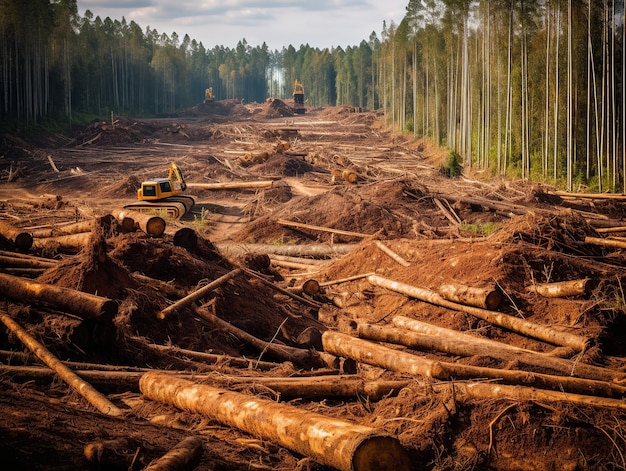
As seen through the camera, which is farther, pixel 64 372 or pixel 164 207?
pixel 164 207

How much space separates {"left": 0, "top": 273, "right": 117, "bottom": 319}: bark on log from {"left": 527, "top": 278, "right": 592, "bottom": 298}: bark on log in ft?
23.1

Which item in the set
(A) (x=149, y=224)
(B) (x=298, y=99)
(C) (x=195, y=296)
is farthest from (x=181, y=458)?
(B) (x=298, y=99)

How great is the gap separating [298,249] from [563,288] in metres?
9.15

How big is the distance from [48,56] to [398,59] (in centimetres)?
3036

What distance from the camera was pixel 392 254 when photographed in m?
16.0

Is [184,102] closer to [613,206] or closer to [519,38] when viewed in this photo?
[519,38]

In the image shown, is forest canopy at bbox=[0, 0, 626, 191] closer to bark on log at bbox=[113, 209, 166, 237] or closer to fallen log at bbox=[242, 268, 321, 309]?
fallen log at bbox=[242, 268, 321, 309]

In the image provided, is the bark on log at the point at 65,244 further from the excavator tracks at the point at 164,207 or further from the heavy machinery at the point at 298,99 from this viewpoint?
the heavy machinery at the point at 298,99

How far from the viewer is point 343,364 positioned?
30.0 feet

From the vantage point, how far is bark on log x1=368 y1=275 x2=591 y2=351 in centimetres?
999

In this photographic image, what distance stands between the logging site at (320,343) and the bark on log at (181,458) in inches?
0.7

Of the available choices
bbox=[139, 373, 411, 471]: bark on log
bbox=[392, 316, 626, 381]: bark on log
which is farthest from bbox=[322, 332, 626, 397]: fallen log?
bbox=[139, 373, 411, 471]: bark on log

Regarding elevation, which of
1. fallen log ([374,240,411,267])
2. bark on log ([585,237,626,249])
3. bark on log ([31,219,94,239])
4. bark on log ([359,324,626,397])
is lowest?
bark on log ([359,324,626,397])

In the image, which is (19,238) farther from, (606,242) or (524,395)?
(606,242)
